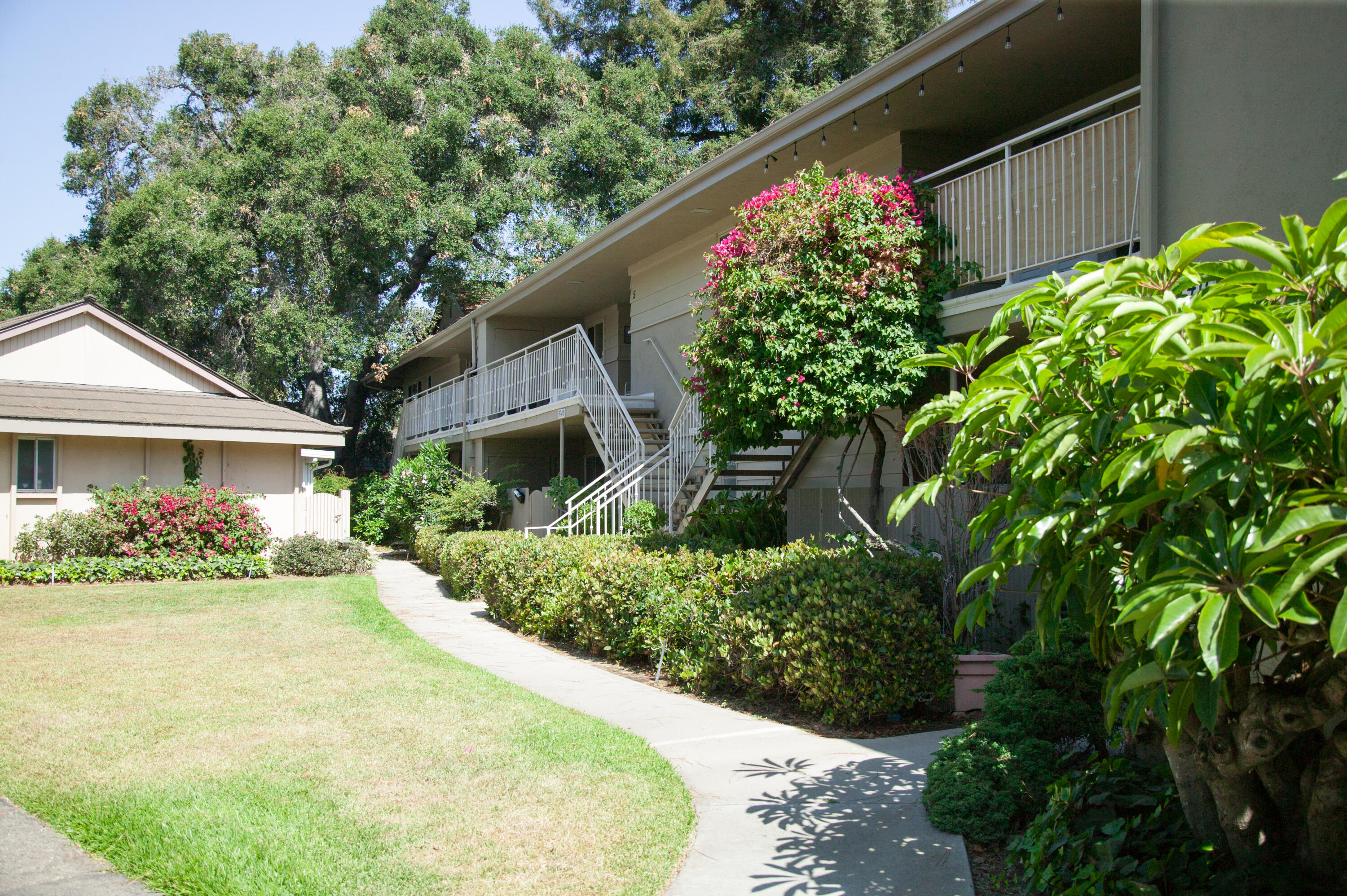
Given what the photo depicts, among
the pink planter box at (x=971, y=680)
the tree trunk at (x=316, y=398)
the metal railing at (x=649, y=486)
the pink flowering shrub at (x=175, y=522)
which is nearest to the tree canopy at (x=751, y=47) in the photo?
the tree trunk at (x=316, y=398)

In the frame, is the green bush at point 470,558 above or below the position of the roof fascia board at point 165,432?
below

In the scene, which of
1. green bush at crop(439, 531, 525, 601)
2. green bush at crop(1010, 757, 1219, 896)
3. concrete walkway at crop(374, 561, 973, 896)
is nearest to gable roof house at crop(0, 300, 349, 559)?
green bush at crop(439, 531, 525, 601)

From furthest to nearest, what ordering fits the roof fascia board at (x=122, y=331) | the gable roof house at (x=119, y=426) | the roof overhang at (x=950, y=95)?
the roof fascia board at (x=122, y=331) → the gable roof house at (x=119, y=426) → the roof overhang at (x=950, y=95)

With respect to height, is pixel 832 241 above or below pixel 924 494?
above

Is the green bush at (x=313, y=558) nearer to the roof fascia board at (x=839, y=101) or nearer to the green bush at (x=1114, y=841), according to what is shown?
the roof fascia board at (x=839, y=101)

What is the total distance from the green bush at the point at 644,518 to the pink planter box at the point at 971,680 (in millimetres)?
6388

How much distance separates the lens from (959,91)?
938 cm

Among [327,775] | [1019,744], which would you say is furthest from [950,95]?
[327,775]

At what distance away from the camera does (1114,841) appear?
133 inches

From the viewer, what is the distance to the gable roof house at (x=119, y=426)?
16.6 meters

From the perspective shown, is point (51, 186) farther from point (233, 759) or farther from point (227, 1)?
point (233, 759)

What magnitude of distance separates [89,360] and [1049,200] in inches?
751

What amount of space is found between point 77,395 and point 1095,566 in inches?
790

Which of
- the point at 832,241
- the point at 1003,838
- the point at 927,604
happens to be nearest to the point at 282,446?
the point at 832,241
